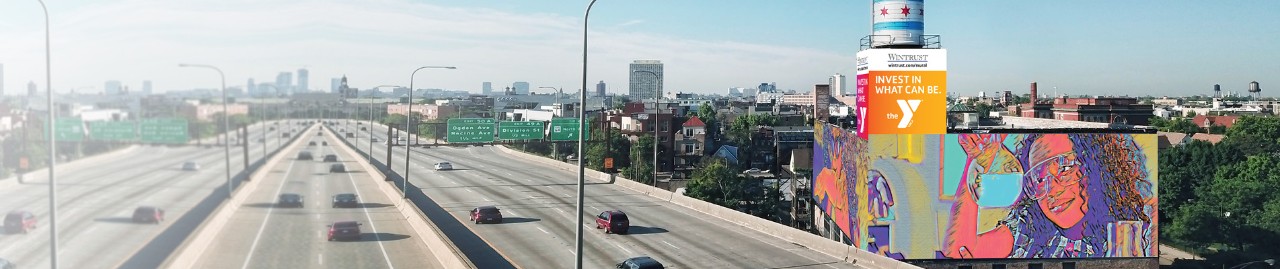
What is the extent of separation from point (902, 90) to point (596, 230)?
19.1m

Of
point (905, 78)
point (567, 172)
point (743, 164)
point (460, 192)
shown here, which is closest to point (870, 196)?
point (905, 78)

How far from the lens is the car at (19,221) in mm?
31859

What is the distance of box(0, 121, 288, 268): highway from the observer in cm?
3084

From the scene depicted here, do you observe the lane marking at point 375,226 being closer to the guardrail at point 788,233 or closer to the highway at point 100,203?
the highway at point 100,203

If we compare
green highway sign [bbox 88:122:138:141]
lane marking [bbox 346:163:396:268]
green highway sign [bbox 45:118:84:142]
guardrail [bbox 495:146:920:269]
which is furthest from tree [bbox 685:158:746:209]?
green highway sign [bbox 45:118:84:142]

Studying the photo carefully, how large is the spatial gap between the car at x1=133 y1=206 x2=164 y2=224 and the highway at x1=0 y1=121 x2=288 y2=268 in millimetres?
178

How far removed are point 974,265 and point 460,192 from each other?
36542 millimetres

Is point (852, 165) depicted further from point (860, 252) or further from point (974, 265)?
point (860, 252)

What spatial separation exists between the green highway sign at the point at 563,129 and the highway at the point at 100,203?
43.5 m

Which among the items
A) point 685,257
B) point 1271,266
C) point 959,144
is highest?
point 959,144

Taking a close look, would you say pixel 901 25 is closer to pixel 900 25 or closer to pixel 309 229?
pixel 900 25

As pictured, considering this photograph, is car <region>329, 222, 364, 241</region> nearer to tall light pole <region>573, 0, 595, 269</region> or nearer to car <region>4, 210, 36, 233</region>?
car <region>4, 210, 36, 233</region>

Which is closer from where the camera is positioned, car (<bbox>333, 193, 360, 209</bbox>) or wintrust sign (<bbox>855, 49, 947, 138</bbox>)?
wintrust sign (<bbox>855, 49, 947, 138</bbox>)

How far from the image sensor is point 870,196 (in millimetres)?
51125
